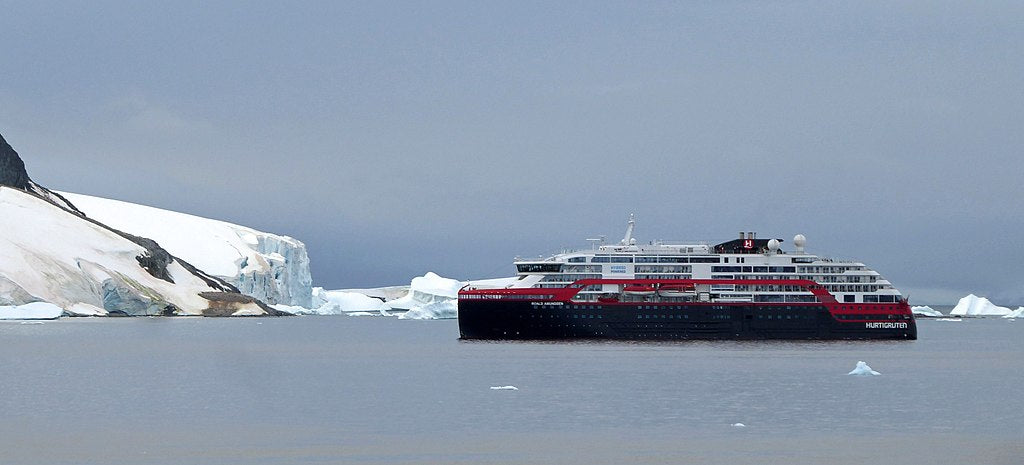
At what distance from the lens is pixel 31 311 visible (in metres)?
138

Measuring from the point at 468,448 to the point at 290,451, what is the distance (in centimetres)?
420

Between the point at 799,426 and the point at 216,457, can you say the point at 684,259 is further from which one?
the point at 216,457

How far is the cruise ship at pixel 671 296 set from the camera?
88750mm

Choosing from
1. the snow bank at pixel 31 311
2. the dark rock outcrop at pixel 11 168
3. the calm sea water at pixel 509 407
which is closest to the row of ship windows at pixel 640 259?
the calm sea water at pixel 509 407

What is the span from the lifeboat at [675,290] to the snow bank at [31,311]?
74.1 metres

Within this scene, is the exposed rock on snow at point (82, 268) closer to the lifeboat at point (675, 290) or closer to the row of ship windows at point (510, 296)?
the row of ship windows at point (510, 296)

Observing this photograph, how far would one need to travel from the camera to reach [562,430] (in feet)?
123

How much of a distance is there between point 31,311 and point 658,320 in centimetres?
7476

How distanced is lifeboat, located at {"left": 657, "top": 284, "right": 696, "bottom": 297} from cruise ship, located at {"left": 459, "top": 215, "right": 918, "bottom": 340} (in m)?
0.06

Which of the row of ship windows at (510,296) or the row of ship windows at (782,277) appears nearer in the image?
the row of ship windows at (510,296)

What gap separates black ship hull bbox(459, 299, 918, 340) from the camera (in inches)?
3487

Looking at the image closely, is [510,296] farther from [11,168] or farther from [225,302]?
[11,168]

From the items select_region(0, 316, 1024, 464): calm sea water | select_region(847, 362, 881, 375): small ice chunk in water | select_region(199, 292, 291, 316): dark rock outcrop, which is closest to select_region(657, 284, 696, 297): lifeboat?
select_region(0, 316, 1024, 464): calm sea water

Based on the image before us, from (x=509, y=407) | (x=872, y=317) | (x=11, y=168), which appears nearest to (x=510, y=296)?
(x=872, y=317)
